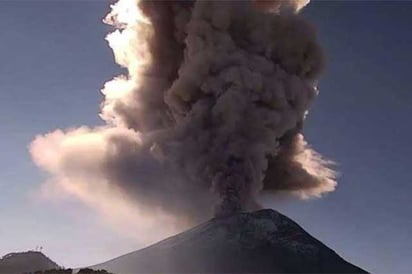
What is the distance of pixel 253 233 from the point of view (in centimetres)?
8306

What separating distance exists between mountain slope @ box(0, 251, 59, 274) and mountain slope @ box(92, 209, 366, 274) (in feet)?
65.6

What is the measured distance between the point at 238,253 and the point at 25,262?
146ft

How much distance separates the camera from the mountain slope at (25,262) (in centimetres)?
9544

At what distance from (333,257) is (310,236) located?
27.6 ft

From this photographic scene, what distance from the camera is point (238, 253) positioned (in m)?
79.9

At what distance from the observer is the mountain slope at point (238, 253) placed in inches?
3014

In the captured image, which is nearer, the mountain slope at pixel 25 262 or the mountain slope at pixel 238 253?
the mountain slope at pixel 238 253

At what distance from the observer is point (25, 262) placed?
99625mm

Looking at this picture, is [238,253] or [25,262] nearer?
[238,253]

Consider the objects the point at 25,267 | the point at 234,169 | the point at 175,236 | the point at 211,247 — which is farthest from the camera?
the point at 25,267

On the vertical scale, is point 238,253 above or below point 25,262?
below

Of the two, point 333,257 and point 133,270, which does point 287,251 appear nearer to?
point 333,257

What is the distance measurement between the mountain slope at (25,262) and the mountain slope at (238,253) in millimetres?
Result: 20006

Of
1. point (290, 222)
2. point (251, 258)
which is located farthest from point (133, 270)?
point (290, 222)
